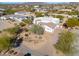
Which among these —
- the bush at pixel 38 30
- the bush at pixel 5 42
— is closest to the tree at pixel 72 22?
the bush at pixel 38 30

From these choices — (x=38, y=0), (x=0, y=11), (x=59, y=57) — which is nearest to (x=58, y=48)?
(x=59, y=57)

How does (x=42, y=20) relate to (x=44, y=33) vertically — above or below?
above

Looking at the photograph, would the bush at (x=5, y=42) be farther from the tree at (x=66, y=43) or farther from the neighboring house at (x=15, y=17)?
the tree at (x=66, y=43)

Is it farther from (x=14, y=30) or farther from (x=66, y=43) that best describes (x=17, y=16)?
(x=66, y=43)

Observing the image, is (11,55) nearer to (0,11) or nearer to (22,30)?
(22,30)

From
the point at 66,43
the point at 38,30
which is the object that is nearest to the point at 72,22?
the point at 66,43

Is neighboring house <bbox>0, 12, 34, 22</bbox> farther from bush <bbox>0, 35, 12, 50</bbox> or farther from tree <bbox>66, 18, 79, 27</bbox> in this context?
tree <bbox>66, 18, 79, 27</bbox>

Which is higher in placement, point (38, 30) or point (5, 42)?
point (38, 30)
